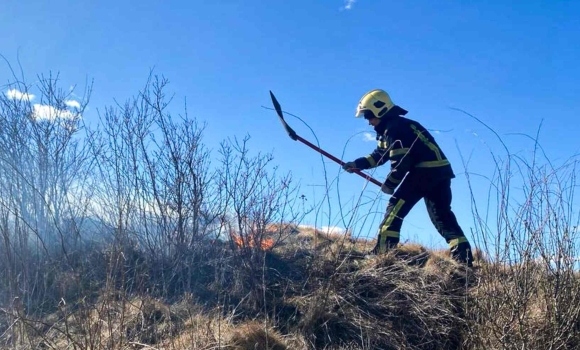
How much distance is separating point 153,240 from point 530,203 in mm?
3550

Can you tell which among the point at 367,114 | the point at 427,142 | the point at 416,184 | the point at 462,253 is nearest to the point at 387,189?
the point at 416,184

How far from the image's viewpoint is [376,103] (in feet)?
20.0

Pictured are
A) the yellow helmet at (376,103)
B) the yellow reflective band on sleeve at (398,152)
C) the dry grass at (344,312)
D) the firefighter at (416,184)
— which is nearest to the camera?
the dry grass at (344,312)

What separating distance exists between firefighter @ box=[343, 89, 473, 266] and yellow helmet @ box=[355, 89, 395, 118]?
0.54 feet

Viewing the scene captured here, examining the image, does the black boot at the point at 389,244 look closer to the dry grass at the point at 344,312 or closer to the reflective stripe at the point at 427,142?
the dry grass at the point at 344,312

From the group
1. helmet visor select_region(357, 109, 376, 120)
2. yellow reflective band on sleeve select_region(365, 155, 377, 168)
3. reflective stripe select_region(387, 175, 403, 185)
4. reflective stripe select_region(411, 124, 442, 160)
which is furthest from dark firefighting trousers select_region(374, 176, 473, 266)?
helmet visor select_region(357, 109, 376, 120)

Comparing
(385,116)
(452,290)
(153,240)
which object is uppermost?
(385,116)

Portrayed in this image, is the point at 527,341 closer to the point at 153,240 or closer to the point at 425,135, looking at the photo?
the point at 425,135

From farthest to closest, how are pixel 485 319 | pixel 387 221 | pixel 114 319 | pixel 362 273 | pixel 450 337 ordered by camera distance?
pixel 387 221, pixel 362 273, pixel 450 337, pixel 485 319, pixel 114 319

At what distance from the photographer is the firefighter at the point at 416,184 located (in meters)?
5.84

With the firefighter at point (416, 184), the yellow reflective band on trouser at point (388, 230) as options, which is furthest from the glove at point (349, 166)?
the yellow reflective band on trouser at point (388, 230)

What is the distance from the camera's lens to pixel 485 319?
15.4 feet

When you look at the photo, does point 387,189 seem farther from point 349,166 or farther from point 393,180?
point 349,166

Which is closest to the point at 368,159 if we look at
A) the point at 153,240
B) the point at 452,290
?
the point at 452,290
